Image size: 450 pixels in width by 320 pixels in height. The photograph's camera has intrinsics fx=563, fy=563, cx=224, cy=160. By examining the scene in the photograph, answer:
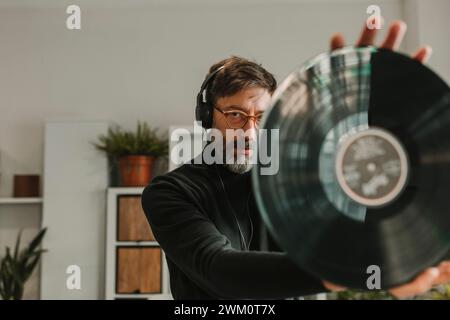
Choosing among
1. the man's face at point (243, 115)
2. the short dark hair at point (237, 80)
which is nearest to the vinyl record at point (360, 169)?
the man's face at point (243, 115)

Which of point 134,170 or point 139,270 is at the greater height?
point 134,170

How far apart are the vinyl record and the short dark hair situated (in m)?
0.51

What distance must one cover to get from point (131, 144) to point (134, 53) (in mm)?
731

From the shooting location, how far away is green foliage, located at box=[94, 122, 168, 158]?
350 cm

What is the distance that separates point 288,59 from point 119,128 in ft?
4.10

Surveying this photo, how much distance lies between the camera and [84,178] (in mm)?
3512

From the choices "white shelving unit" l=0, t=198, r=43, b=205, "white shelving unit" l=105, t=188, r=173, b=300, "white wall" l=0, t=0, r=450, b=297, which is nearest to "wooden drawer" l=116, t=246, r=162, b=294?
"white shelving unit" l=105, t=188, r=173, b=300

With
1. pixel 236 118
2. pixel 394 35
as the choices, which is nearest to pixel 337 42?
pixel 394 35

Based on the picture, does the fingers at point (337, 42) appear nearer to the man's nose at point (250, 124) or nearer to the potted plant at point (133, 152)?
the man's nose at point (250, 124)

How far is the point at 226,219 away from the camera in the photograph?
2.94 feet

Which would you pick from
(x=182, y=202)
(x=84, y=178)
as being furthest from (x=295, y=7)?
(x=182, y=202)

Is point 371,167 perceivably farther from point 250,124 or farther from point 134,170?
point 134,170

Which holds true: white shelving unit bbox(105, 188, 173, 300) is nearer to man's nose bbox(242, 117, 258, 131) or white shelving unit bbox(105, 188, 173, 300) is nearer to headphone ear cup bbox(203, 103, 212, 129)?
headphone ear cup bbox(203, 103, 212, 129)

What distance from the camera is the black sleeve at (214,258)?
0.45 metres
